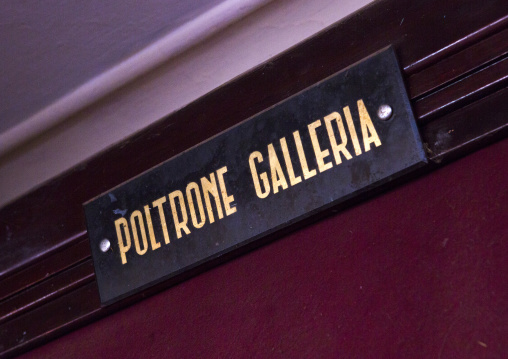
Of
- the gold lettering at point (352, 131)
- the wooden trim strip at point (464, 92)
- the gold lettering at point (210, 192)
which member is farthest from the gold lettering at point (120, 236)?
the wooden trim strip at point (464, 92)

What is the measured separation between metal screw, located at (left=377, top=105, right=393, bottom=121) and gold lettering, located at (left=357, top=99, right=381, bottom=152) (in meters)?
0.02

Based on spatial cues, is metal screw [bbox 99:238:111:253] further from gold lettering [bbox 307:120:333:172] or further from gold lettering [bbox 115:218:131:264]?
gold lettering [bbox 307:120:333:172]

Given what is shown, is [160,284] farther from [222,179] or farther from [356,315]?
[356,315]

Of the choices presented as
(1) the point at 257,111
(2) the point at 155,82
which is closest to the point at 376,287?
(1) the point at 257,111

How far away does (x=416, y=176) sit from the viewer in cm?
123

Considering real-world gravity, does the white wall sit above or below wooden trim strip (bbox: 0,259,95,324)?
above

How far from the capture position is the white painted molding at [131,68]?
5.06ft

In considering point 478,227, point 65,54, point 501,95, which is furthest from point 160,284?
point 501,95

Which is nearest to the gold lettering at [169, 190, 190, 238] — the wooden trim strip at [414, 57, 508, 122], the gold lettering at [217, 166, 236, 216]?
the gold lettering at [217, 166, 236, 216]

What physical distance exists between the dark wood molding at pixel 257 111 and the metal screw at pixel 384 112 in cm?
6

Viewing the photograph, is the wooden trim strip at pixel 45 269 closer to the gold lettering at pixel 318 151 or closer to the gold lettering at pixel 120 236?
the gold lettering at pixel 120 236

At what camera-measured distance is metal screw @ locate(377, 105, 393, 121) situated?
1.22m

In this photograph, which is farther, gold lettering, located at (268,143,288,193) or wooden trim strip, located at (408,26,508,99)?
gold lettering, located at (268,143,288,193)

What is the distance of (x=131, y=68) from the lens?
1663 mm
